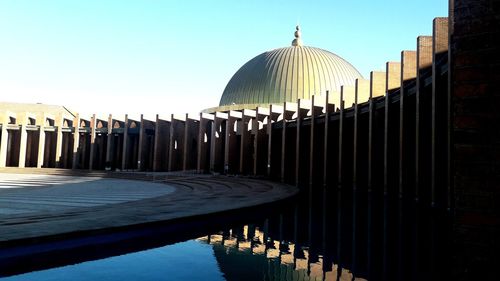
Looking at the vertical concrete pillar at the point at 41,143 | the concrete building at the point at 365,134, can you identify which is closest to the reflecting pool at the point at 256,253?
the concrete building at the point at 365,134

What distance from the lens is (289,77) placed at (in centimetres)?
4322

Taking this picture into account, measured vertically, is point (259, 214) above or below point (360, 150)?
below

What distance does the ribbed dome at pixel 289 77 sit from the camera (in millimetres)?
42375

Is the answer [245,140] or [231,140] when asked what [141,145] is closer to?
[231,140]

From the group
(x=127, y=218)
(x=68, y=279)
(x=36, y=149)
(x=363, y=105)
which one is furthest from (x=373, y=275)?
(x=36, y=149)

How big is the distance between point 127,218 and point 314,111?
21495mm

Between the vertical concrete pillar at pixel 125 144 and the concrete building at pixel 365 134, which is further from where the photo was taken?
the vertical concrete pillar at pixel 125 144

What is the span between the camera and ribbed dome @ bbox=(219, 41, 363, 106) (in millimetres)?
42375

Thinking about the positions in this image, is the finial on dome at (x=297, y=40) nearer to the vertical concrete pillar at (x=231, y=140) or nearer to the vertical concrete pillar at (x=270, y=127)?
the vertical concrete pillar at (x=231, y=140)

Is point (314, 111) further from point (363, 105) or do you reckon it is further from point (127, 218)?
point (127, 218)

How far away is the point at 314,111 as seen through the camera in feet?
90.5

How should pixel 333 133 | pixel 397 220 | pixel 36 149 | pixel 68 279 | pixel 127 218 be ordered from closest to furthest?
pixel 68 279
pixel 127 218
pixel 397 220
pixel 333 133
pixel 36 149

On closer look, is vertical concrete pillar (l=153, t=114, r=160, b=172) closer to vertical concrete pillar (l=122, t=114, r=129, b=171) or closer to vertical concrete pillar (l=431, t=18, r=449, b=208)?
vertical concrete pillar (l=122, t=114, r=129, b=171)

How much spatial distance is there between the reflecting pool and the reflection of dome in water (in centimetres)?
3265
